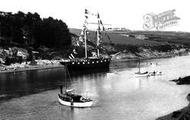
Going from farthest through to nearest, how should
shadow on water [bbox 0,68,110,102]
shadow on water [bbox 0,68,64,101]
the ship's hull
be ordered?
the ship's hull
shadow on water [bbox 0,68,64,101]
shadow on water [bbox 0,68,110,102]

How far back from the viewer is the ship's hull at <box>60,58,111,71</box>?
164 meters

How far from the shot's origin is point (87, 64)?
170375 mm

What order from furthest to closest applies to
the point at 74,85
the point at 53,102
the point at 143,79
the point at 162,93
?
the point at 143,79, the point at 74,85, the point at 162,93, the point at 53,102

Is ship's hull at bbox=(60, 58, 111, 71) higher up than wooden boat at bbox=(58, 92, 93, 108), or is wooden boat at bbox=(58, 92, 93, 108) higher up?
ship's hull at bbox=(60, 58, 111, 71)

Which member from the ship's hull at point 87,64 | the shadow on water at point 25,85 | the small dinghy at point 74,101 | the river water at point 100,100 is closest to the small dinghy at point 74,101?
the small dinghy at point 74,101

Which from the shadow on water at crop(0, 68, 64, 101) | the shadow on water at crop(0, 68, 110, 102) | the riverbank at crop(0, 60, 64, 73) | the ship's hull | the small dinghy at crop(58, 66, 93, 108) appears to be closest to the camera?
the small dinghy at crop(58, 66, 93, 108)

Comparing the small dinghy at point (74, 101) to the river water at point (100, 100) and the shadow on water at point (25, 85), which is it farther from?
the shadow on water at point (25, 85)

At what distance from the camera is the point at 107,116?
218 feet

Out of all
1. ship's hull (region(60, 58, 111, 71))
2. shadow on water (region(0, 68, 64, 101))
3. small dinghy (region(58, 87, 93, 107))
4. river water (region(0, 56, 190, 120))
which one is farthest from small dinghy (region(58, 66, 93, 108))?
ship's hull (region(60, 58, 111, 71))

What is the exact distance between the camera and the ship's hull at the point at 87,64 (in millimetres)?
164250

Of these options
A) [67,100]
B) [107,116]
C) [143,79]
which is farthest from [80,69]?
[107,116]

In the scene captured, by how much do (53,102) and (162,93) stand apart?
29.9 m

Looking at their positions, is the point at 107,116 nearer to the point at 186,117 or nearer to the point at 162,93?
the point at 186,117

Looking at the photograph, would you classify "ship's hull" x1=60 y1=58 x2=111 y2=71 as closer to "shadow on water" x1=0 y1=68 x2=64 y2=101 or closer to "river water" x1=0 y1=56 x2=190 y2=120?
"shadow on water" x1=0 y1=68 x2=64 y2=101
